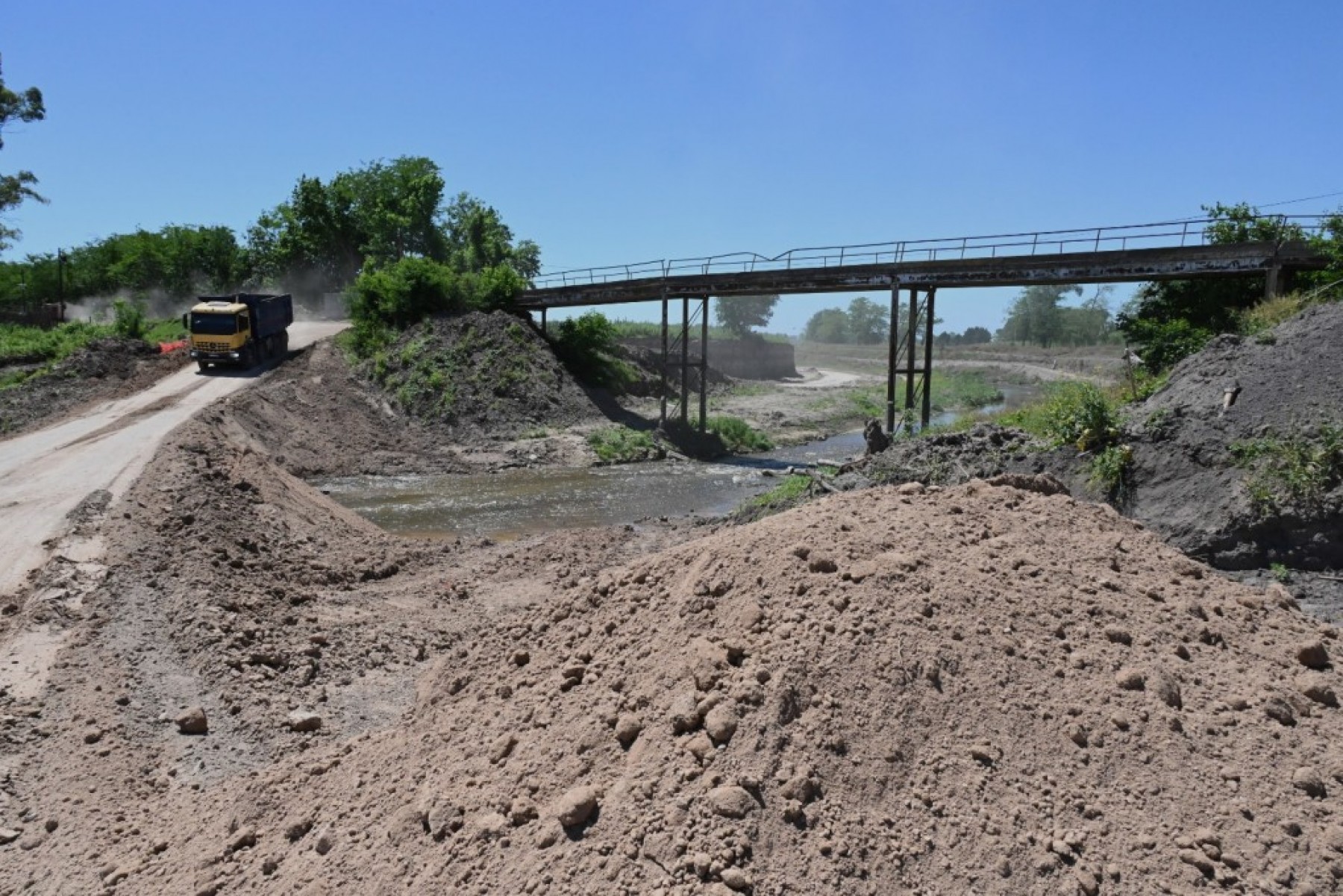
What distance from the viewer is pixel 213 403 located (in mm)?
27453

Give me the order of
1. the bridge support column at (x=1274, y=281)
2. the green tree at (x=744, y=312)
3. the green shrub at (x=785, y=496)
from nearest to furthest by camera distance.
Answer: the green shrub at (x=785, y=496), the bridge support column at (x=1274, y=281), the green tree at (x=744, y=312)

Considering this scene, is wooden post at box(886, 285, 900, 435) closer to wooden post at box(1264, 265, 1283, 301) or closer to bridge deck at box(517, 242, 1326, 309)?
bridge deck at box(517, 242, 1326, 309)

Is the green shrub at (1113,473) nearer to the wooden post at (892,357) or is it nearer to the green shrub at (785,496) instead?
the green shrub at (785,496)

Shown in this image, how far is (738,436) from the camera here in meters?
36.0

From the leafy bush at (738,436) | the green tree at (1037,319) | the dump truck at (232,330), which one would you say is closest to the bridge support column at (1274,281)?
the leafy bush at (738,436)

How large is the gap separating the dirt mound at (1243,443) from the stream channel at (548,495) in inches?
418

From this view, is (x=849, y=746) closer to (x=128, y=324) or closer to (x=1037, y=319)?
(x=128, y=324)

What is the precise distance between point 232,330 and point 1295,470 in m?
32.4

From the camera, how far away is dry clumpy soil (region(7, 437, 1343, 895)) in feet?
14.6

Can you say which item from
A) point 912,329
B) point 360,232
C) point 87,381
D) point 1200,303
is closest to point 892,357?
point 912,329

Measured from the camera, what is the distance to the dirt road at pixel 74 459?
12.8m

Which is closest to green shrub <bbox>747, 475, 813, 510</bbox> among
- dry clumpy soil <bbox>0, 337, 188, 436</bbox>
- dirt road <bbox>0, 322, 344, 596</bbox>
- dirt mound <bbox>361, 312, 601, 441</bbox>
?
dirt road <bbox>0, 322, 344, 596</bbox>

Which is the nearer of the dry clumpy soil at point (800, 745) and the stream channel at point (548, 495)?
the dry clumpy soil at point (800, 745)

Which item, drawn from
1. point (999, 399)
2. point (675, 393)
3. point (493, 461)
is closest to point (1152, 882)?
point (493, 461)
